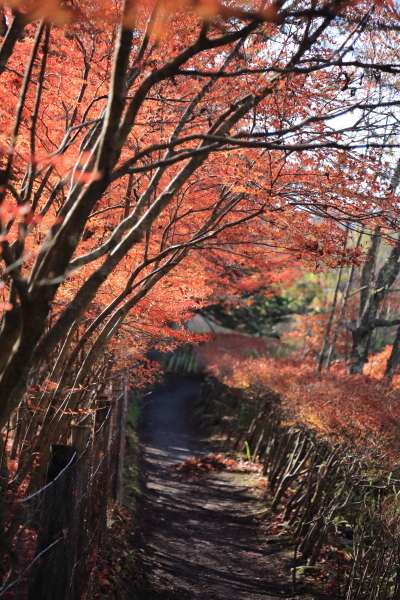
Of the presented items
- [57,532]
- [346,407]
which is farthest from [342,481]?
[57,532]

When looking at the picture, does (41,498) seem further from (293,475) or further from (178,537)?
(293,475)

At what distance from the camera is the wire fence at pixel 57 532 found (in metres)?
3.21

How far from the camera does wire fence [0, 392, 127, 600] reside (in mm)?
3207

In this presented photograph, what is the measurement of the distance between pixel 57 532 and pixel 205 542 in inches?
→ 270

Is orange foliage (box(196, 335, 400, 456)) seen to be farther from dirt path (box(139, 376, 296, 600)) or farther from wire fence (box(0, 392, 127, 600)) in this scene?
wire fence (box(0, 392, 127, 600))

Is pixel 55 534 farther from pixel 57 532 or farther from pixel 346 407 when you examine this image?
pixel 346 407

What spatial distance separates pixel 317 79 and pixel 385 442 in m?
4.76

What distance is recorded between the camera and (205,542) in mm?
10102

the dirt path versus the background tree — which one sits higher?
the background tree

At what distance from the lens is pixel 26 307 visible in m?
3.06

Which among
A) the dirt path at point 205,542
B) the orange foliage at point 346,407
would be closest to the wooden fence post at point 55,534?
the dirt path at point 205,542

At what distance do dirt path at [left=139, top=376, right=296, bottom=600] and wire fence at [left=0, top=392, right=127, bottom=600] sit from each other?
2.33 meters

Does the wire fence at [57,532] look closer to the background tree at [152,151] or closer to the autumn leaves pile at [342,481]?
the background tree at [152,151]

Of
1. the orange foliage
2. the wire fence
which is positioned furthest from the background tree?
the orange foliage
